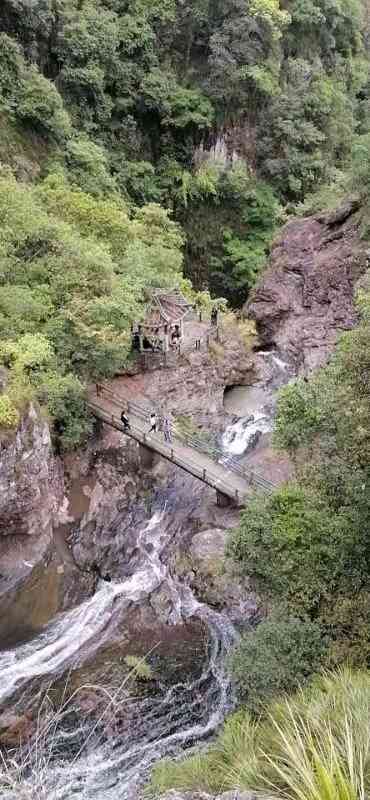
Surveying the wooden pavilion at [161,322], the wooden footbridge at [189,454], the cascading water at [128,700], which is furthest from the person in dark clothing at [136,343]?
the cascading water at [128,700]

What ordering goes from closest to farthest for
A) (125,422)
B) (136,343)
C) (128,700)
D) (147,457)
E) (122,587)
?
(128,700), (122,587), (125,422), (147,457), (136,343)

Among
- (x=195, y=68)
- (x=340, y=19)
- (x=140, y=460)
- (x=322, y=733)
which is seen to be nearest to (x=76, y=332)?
(x=140, y=460)

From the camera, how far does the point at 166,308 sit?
22953 mm

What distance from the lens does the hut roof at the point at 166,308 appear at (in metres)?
22.6

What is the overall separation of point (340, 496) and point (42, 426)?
29.6ft

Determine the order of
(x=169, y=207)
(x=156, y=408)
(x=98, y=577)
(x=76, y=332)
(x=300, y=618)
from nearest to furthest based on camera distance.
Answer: (x=300, y=618) < (x=98, y=577) < (x=76, y=332) < (x=156, y=408) < (x=169, y=207)

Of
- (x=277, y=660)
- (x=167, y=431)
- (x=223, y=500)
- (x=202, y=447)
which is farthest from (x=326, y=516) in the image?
(x=167, y=431)

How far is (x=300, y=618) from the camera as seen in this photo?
10703 mm

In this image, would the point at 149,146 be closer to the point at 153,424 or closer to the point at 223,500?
the point at 153,424

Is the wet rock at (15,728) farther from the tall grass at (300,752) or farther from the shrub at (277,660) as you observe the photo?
Answer: the shrub at (277,660)

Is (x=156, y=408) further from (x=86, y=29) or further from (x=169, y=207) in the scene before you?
(x=86, y=29)

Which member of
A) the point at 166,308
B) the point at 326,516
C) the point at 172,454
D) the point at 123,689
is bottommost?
the point at 123,689

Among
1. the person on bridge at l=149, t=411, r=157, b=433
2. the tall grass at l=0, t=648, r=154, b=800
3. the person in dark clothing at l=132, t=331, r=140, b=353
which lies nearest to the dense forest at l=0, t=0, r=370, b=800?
the person in dark clothing at l=132, t=331, r=140, b=353

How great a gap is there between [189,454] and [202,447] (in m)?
0.70
